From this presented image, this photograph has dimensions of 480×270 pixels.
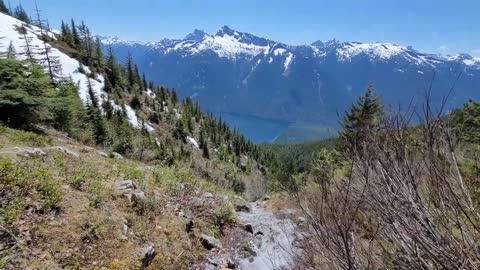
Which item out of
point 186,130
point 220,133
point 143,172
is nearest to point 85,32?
point 186,130

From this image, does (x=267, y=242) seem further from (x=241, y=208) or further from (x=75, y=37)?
(x=75, y=37)

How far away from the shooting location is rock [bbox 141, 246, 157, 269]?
585cm

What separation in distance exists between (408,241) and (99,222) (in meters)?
5.37

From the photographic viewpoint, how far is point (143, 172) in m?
9.94

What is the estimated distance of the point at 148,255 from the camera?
237 inches

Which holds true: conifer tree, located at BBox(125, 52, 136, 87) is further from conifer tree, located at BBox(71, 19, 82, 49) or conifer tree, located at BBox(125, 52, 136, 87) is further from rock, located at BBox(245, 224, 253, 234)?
rock, located at BBox(245, 224, 253, 234)

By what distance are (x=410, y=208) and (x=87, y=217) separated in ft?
18.1

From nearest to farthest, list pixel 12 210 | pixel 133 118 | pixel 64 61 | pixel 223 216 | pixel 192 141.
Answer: pixel 12 210, pixel 223 216, pixel 133 118, pixel 64 61, pixel 192 141

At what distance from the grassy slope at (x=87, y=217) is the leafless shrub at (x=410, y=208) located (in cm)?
403

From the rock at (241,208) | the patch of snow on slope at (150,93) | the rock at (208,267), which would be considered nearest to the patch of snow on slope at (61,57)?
the patch of snow on slope at (150,93)

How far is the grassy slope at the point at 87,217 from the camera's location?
496cm

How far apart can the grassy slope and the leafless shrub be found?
4032 mm

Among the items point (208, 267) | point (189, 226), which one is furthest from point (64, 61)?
point (208, 267)

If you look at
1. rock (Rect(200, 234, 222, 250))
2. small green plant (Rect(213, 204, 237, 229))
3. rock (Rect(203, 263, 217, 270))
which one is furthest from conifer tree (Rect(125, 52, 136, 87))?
rock (Rect(203, 263, 217, 270))
